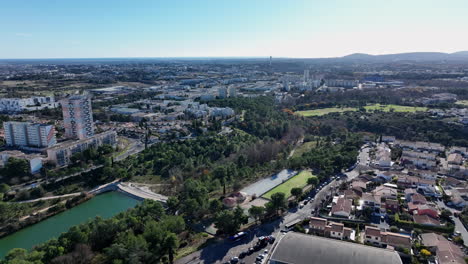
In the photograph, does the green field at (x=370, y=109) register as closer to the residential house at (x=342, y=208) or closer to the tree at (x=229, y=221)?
the residential house at (x=342, y=208)

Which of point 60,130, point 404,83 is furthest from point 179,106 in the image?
point 404,83

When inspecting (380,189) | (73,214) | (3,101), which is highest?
(3,101)

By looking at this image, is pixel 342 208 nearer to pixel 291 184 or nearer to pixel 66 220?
pixel 291 184

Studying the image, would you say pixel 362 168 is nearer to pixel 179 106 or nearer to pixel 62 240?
pixel 62 240

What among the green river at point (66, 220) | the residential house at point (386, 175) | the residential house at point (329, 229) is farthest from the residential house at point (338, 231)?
the green river at point (66, 220)

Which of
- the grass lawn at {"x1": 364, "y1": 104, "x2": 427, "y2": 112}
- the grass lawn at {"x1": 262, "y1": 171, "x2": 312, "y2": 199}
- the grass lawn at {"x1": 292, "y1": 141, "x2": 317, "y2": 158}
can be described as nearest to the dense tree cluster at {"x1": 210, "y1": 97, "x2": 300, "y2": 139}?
the grass lawn at {"x1": 292, "y1": 141, "x2": 317, "y2": 158}

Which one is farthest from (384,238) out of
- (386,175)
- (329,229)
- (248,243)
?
(386,175)
